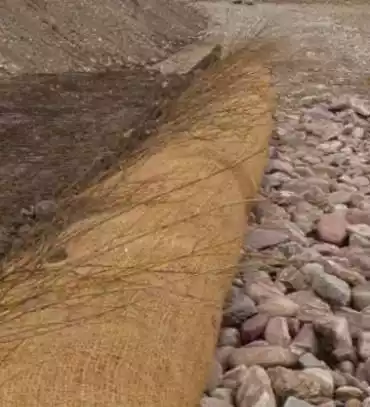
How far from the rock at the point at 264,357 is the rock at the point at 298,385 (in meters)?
0.07

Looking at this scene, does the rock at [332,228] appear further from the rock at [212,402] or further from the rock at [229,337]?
the rock at [212,402]

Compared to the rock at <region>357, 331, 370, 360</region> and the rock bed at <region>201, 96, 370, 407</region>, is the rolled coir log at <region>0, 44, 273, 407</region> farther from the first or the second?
the rock at <region>357, 331, 370, 360</region>

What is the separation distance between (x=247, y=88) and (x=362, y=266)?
90 centimetres

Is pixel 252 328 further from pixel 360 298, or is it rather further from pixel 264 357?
pixel 360 298

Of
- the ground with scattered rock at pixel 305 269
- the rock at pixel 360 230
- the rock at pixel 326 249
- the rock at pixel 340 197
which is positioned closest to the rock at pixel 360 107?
the ground with scattered rock at pixel 305 269

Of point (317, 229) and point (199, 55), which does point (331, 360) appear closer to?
point (317, 229)

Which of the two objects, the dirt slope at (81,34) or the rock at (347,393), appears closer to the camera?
the rock at (347,393)

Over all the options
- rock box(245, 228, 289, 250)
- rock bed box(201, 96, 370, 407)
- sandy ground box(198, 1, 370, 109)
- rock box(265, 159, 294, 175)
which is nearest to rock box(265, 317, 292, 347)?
rock bed box(201, 96, 370, 407)

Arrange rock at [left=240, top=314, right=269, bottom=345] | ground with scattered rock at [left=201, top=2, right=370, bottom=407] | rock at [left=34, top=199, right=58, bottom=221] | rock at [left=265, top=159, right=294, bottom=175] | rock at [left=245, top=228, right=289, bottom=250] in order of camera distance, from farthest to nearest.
Answer: rock at [left=265, top=159, right=294, bottom=175] < rock at [left=245, top=228, right=289, bottom=250] < rock at [left=34, top=199, right=58, bottom=221] < rock at [left=240, top=314, right=269, bottom=345] < ground with scattered rock at [left=201, top=2, right=370, bottom=407]

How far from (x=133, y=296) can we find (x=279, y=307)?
635mm

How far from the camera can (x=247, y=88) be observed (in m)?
3.19

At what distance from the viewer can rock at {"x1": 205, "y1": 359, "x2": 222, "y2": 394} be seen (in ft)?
5.98

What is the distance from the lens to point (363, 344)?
202 centimetres

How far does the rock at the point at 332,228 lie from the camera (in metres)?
2.72
